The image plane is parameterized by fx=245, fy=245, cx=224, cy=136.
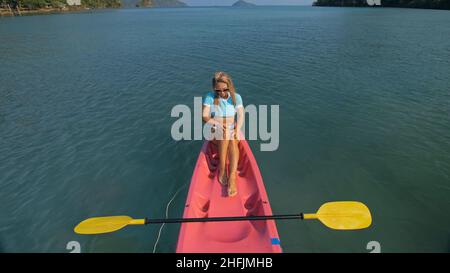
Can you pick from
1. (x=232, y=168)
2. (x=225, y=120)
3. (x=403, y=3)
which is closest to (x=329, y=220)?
(x=232, y=168)

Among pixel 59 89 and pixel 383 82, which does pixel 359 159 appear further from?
pixel 59 89

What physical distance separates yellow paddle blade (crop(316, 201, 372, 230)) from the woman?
2.15 metres

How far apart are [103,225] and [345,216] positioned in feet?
17.5

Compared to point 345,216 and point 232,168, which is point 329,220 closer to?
point 345,216

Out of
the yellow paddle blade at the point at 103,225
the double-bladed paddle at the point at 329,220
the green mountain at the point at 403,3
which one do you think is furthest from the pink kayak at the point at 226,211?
the green mountain at the point at 403,3

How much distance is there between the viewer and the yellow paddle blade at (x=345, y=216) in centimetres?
528

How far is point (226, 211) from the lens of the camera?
5777mm

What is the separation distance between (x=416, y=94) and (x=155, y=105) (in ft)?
49.1

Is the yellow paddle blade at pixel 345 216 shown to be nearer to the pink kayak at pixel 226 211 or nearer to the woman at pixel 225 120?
the pink kayak at pixel 226 211

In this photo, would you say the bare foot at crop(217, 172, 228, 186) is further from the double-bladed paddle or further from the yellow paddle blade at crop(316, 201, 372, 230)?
the yellow paddle blade at crop(316, 201, 372, 230)

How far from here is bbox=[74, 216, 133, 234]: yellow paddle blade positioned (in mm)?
5242

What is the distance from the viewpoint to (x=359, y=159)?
29.5 feet

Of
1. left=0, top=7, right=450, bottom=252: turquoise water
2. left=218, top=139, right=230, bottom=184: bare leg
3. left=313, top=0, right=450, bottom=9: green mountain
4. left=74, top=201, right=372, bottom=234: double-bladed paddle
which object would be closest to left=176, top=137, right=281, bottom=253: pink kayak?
left=218, top=139, right=230, bottom=184: bare leg
